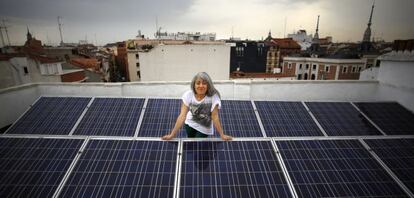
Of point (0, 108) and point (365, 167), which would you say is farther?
point (0, 108)

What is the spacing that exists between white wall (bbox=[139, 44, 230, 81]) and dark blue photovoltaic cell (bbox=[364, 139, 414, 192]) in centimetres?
1818

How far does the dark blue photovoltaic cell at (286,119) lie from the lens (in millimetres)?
6281

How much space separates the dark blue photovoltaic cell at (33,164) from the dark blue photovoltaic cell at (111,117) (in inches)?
69.5

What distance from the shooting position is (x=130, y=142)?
4020 mm

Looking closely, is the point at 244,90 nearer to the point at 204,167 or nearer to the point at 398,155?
the point at 398,155

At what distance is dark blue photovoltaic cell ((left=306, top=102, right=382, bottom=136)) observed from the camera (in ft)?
20.5

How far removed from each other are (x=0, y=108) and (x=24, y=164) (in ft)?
14.3

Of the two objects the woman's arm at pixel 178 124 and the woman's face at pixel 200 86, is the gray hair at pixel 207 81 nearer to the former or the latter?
the woman's face at pixel 200 86

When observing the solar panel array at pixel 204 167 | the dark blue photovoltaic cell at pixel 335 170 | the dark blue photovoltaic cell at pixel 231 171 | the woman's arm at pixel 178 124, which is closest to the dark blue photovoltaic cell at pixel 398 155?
the solar panel array at pixel 204 167

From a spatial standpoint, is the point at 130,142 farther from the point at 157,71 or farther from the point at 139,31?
the point at 139,31

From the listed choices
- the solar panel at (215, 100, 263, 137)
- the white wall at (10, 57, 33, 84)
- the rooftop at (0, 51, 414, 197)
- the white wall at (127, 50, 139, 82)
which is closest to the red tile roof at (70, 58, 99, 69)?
the white wall at (127, 50, 139, 82)

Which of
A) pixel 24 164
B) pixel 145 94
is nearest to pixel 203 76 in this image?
pixel 24 164

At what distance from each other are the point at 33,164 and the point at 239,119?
5429mm

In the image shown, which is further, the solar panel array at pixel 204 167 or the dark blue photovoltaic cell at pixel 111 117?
the dark blue photovoltaic cell at pixel 111 117
